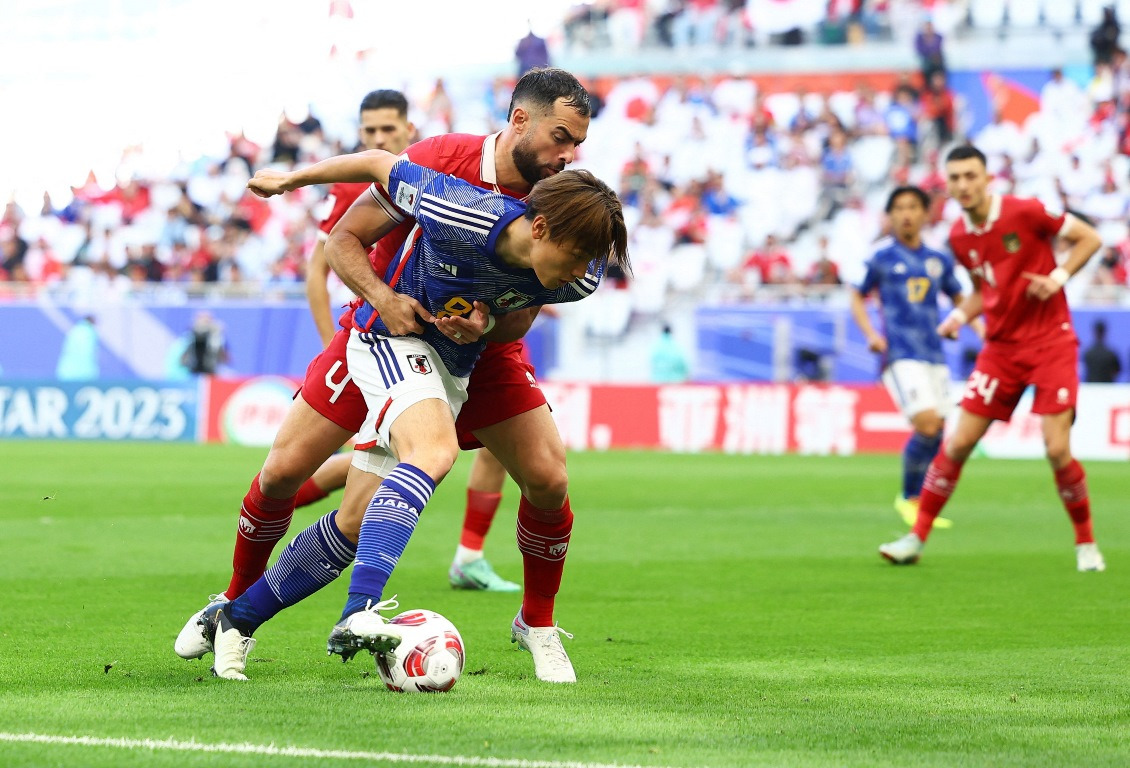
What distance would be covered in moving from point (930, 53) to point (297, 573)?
24967 mm

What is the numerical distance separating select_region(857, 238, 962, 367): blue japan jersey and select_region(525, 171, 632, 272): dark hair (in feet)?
27.7

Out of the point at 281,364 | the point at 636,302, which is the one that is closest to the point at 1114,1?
the point at 636,302

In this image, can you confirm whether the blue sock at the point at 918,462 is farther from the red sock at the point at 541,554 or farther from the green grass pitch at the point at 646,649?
the red sock at the point at 541,554

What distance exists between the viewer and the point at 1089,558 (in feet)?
32.4

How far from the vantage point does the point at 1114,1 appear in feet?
95.9

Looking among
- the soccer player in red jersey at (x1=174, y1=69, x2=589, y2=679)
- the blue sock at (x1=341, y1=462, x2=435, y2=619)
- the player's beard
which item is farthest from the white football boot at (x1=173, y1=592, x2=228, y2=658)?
the player's beard

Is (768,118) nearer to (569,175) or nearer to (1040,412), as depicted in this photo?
(1040,412)

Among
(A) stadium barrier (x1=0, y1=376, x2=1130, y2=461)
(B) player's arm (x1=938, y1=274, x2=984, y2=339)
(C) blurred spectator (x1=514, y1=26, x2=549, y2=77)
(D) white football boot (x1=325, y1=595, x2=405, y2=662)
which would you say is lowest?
(A) stadium barrier (x1=0, y1=376, x2=1130, y2=461)

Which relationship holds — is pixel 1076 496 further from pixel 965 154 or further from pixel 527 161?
pixel 527 161

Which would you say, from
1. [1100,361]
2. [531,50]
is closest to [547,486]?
[1100,361]

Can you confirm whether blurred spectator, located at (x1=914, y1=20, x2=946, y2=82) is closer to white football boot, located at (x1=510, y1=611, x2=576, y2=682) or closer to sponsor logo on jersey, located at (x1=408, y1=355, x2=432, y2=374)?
white football boot, located at (x1=510, y1=611, x2=576, y2=682)

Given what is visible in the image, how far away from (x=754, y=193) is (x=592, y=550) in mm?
16781

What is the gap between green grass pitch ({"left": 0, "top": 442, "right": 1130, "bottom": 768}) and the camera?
172 inches

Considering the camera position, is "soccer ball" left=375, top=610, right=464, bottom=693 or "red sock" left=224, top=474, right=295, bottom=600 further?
"red sock" left=224, top=474, right=295, bottom=600
